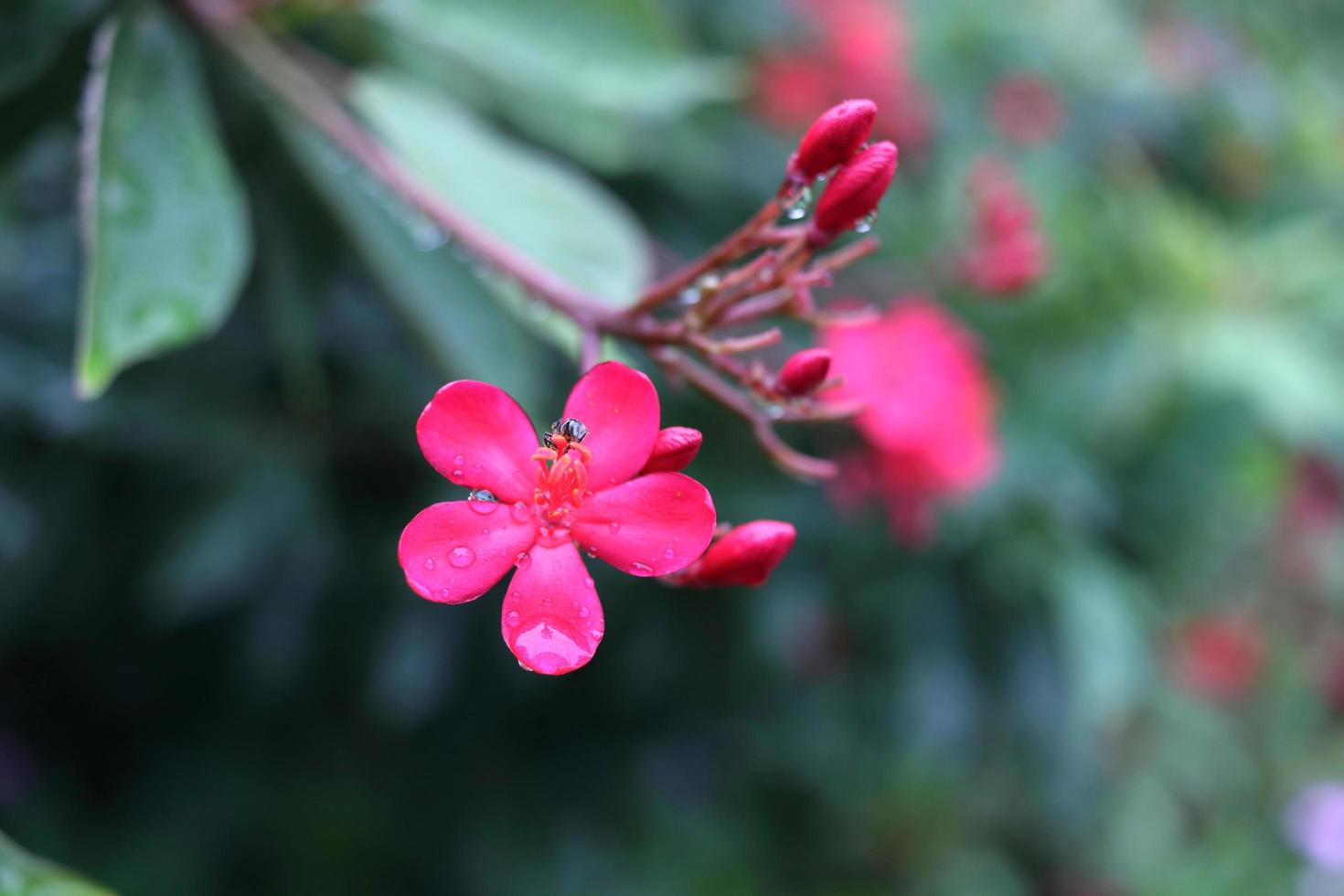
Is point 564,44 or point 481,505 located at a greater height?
point 564,44

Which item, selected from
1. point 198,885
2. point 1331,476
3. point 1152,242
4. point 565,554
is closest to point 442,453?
point 565,554

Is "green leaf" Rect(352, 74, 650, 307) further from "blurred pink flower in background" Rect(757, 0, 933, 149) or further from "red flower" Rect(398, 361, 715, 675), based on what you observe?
"blurred pink flower in background" Rect(757, 0, 933, 149)

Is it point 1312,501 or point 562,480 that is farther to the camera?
point 1312,501

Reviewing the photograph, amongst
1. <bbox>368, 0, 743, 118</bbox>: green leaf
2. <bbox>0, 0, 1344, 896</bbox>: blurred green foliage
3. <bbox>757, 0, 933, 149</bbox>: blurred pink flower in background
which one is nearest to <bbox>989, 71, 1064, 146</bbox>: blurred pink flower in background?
<bbox>0, 0, 1344, 896</bbox>: blurred green foliage

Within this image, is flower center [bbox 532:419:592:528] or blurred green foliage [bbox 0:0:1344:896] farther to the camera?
blurred green foliage [bbox 0:0:1344:896]

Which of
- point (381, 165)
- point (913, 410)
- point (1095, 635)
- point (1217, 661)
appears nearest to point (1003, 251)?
point (913, 410)

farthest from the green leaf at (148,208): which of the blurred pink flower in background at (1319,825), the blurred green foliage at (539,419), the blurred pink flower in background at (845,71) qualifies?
the blurred pink flower in background at (1319,825)

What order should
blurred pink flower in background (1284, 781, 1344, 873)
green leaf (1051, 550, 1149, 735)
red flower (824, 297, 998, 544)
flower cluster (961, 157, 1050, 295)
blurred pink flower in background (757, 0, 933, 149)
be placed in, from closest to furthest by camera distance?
flower cluster (961, 157, 1050, 295) < red flower (824, 297, 998, 544) < green leaf (1051, 550, 1149, 735) < blurred pink flower in background (757, 0, 933, 149) < blurred pink flower in background (1284, 781, 1344, 873)

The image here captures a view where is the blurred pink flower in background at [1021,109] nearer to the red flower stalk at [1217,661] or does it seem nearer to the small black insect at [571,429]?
the red flower stalk at [1217,661]

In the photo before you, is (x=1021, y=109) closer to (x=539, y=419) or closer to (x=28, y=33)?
(x=539, y=419)
